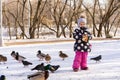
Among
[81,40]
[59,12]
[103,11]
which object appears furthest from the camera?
[103,11]

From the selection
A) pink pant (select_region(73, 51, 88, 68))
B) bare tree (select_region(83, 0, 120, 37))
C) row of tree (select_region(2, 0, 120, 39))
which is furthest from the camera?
row of tree (select_region(2, 0, 120, 39))

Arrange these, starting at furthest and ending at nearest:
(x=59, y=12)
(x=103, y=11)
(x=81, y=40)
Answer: (x=103, y=11), (x=59, y=12), (x=81, y=40)

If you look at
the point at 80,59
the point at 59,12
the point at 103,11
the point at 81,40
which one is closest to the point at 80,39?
the point at 81,40

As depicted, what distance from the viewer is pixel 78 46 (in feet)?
31.7

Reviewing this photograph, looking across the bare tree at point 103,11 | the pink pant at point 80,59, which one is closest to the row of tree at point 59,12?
the bare tree at point 103,11

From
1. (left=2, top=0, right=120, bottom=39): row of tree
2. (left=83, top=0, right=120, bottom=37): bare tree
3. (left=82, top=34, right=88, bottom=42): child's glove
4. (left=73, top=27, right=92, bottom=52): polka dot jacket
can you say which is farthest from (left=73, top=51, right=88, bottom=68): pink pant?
(left=2, top=0, right=120, bottom=39): row of tree

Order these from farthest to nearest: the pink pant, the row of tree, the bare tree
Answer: the row of tree < the bare tree < the pink pant

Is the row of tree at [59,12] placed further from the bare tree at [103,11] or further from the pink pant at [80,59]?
the pink pant at [80,59]

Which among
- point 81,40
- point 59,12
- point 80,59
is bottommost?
point 80,59

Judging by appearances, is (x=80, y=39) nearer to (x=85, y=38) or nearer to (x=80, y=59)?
(x=85, y=38)

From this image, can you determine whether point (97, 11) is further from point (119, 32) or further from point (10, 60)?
point (10, 60)

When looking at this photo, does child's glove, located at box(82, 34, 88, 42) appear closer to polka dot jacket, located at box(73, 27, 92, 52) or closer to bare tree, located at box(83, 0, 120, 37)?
polka dot jacket, located at box(73, 27, 92, 52)

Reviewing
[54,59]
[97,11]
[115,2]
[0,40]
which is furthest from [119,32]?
[54,59]

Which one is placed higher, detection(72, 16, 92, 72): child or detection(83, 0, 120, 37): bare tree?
detection(83, 0, 120, 37): bare tree
